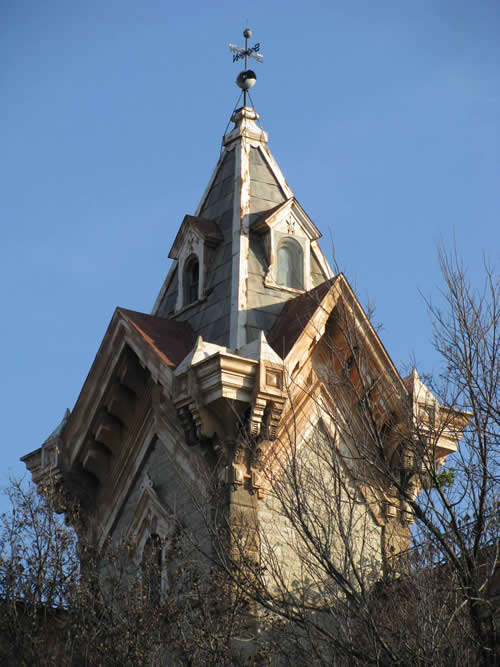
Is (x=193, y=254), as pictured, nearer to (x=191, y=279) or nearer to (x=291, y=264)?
(x=191, y=279)

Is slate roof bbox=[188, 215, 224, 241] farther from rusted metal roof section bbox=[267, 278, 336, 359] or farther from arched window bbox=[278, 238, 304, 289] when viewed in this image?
rusted metal roof section bbox=[267, 278, 336, 359]

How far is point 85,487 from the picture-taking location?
21203 millimetres

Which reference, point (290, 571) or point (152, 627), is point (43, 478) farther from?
point (152, 627)

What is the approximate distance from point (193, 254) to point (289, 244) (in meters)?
1.83

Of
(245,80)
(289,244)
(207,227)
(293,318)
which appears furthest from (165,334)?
(245,80)

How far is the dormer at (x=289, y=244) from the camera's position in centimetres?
2152

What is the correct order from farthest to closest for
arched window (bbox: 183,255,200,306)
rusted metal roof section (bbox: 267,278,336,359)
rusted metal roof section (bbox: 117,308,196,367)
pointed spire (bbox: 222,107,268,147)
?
pointed spire (bbox: 222,107,268,147) < arched window (bbox: 183,255,200,306) < rusted metal roof section (bbox: 117,308,196,367) < rusted metal roof section (bbox: 267,278,336,359)

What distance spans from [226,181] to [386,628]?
1213cm

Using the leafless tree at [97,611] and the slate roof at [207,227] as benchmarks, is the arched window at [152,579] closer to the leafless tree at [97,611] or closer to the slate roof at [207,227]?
the leafless tree at [97,611]

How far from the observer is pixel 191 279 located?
22562 millimetres

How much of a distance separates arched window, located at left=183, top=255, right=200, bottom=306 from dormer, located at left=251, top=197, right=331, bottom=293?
141 cm

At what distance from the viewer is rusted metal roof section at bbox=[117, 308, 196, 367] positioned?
1944cm

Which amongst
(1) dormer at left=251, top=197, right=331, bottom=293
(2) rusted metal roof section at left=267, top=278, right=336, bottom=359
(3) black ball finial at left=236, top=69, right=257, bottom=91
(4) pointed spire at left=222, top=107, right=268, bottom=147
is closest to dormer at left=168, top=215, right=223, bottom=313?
(1) dormer at left=251, top=197, right=331, bottom=293

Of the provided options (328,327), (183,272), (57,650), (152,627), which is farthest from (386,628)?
(183,272)
